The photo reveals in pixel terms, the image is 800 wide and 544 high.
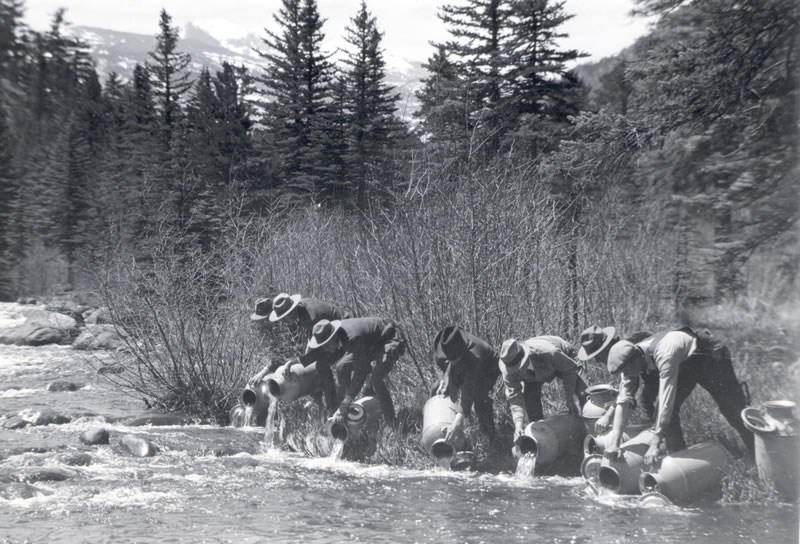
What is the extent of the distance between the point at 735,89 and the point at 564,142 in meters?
2.70

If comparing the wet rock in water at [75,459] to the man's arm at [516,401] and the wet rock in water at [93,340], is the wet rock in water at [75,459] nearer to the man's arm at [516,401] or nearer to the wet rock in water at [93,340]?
the man's arm at [516,401]

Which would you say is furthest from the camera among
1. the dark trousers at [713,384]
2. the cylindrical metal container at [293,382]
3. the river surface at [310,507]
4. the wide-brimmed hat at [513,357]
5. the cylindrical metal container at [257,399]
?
the cylindrical metal container at [257,399]

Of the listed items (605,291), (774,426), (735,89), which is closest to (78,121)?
(774,426)

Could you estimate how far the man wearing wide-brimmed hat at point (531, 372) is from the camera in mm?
8711

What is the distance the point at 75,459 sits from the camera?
9.77 m

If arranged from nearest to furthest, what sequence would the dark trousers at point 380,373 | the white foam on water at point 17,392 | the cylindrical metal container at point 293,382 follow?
the dark trousers at point 380,373 < the cylindrical metal container at point 293,382 < the white foam on water at point 17,392

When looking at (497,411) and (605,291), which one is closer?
(497,411)

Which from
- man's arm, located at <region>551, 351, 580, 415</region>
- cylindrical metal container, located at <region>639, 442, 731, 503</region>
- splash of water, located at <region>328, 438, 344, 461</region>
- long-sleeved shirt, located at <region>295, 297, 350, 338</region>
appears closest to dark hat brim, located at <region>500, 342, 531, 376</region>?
man's arm, located at <region>551, 351, 580, 415</region>

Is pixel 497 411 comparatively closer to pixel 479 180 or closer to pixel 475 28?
pixel 479 180

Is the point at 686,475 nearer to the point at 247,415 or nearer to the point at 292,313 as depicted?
the point at 292,313

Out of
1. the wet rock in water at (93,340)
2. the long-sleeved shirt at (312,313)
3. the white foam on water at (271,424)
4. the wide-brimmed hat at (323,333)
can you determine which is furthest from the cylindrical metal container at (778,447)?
the wet rock in water at (93,340)

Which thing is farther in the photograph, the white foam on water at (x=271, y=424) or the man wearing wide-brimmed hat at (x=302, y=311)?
the man wearing wide-brimmed hat at (x=302, y=311)

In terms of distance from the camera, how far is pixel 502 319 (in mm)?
10992

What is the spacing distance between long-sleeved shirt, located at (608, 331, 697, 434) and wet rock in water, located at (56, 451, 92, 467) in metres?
6.52
